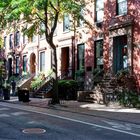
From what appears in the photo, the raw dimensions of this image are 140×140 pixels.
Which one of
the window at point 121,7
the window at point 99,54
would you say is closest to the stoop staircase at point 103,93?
the window at point 99,54

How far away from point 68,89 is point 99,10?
21.4ft

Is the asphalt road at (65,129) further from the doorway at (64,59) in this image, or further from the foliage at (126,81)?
the doorway at (64,59)

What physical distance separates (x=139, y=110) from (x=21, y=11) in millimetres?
9723

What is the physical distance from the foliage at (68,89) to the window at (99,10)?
5309mm

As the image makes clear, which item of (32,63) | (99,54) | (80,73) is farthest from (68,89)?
(32,63)

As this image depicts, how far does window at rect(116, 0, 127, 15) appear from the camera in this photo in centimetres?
2783

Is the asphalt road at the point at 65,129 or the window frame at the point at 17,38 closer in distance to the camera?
the asphalt road at the point at 65,129

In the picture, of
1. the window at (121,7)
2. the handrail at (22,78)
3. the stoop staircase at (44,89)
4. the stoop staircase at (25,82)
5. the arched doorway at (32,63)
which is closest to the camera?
the window at (121,7)

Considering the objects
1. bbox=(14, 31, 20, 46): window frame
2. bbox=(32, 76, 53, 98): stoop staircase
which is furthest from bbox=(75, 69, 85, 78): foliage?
bbox=(14, 31, 20, 46): window frame

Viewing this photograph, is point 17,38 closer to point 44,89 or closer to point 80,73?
point 44,89

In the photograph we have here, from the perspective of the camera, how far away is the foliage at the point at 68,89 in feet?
106

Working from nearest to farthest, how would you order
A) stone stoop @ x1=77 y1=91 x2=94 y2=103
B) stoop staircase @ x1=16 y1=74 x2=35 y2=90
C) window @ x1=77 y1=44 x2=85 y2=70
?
1. stone stoop @ x1=77 y1=91 x2=94 y2=103
2. window @ x1=77 y1=44 x2=85 y2=70
3. stoop staircase @ x1=16 y1=74 x2=35 y2=90

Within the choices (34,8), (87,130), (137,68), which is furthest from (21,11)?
(87,130)

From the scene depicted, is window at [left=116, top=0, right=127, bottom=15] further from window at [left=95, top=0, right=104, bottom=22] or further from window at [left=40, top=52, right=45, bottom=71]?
window at [left=40, top=52, right=45, bottom=71]
